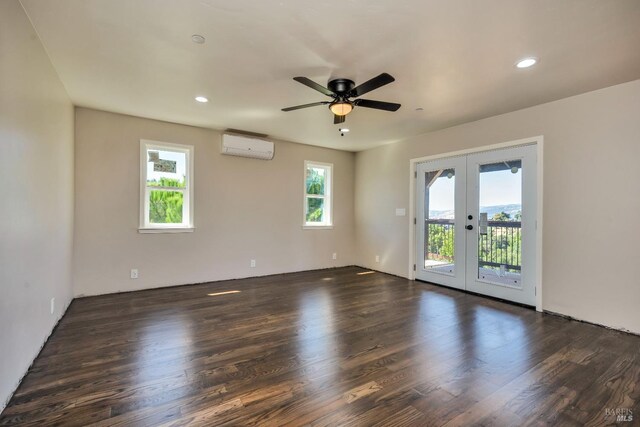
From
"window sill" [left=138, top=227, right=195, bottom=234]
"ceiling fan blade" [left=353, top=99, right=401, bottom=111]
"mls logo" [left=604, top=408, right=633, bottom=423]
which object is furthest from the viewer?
"window sill" [left=138, top=227, right=195, bottom=234]

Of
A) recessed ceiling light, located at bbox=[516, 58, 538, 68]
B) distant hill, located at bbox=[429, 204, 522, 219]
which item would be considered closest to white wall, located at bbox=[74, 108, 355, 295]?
distant hill, located at bbox=[429, 204, 522, 219]

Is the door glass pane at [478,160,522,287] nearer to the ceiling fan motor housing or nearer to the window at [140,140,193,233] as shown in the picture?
the ceiling fan motor housing

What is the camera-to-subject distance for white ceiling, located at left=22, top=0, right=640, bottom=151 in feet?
6.54

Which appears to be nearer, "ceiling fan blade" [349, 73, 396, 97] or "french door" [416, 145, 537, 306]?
"ceiling fan blade" [349, 73, 396, 97]

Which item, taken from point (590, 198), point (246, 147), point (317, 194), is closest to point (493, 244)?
point (590, 198)

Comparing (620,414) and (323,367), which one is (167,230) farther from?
(620,414)

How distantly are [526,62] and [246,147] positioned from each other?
3.88 metres

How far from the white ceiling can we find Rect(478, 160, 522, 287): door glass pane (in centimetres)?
84

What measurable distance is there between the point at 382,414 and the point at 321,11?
101 inches

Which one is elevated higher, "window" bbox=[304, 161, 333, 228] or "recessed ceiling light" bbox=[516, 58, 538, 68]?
"recessed ceiling light" bbox=[516, 58, 538, 68]

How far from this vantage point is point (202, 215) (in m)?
4.85

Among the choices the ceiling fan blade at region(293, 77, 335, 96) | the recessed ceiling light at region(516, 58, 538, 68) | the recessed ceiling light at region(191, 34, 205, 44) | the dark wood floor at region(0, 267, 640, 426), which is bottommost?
the dark wood floor at region(0, 267, 640, 426)

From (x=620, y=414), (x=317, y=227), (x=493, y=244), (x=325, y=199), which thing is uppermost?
(x=325, y=199)

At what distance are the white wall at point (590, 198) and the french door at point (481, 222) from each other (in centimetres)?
22
